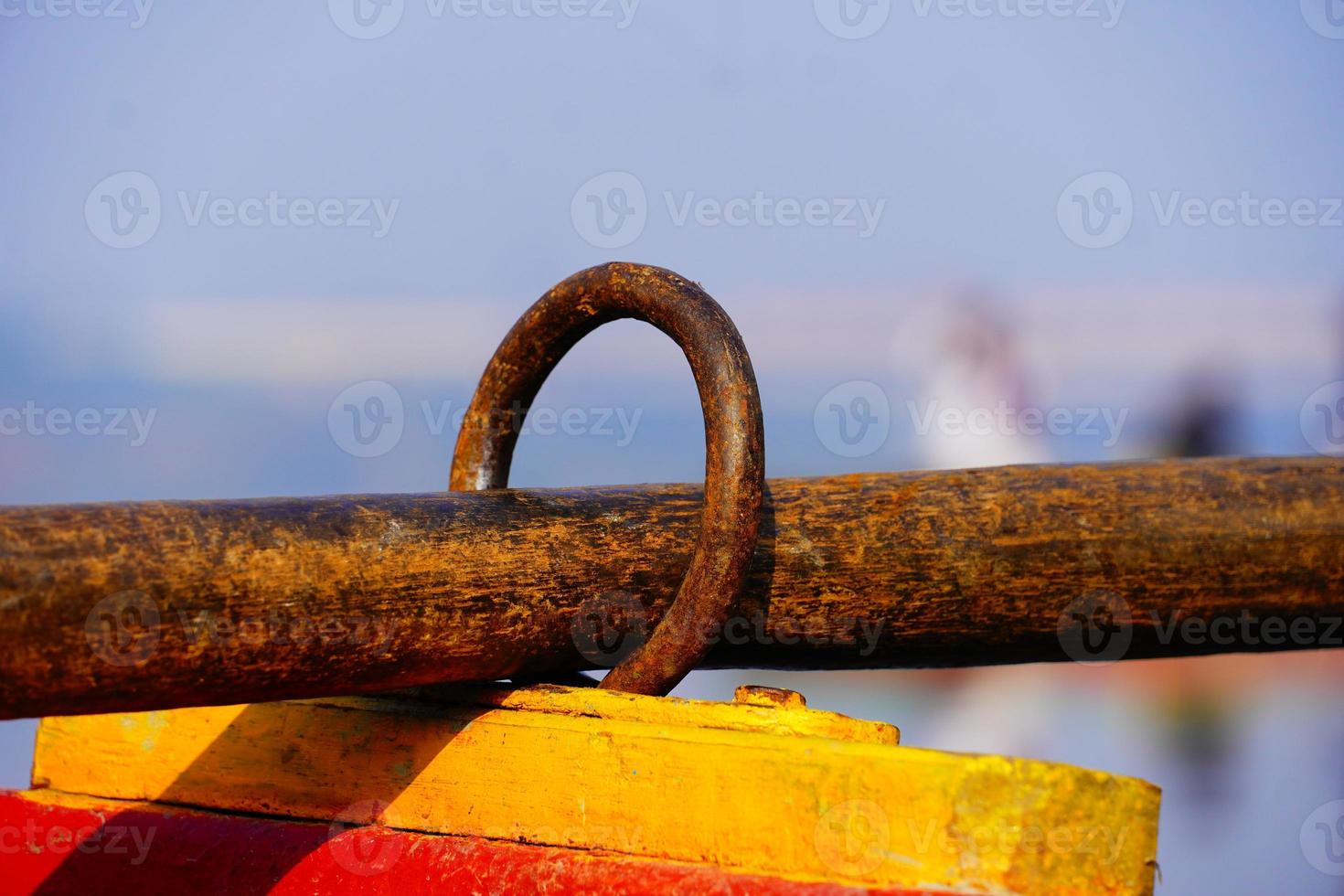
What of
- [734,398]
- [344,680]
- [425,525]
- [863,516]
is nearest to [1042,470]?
[863,516]

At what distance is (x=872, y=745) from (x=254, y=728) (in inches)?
47.2

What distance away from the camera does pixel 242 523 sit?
69.7 inches

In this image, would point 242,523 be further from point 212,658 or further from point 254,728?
point 254,728
